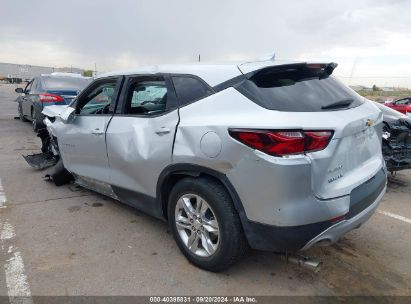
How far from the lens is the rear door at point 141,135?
3.30 meters

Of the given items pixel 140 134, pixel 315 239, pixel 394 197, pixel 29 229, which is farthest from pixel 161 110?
pixel 394 197

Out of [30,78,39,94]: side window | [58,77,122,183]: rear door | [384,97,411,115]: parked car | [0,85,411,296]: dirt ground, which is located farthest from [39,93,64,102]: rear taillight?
[384,97,411,115]: parked car

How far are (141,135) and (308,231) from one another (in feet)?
5.84

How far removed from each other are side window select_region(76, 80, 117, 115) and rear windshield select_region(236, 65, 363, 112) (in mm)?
1881

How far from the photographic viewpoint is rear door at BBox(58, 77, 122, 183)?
4126 mm

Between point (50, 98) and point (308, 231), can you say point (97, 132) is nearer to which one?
point (308, 231)

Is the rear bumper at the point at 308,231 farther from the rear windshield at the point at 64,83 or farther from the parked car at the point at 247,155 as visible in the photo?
the rear windshield at the point at 64,83

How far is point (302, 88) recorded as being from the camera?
9.75ft

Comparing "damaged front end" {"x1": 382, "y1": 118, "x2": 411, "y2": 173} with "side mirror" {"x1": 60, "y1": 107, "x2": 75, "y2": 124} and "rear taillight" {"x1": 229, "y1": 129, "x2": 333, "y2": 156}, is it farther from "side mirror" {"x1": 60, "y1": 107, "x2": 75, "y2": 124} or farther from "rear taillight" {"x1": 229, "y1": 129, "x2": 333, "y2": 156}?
"side mirror" {"x1": 60, "y1": 107, "x2": 75, "y2": 124}

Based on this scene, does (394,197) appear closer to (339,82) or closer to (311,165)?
(339,82)

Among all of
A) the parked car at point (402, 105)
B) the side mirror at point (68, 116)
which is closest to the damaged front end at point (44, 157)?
the side mirror at point (68, 116)

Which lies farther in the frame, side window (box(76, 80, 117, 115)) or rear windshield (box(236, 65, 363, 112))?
side window (box(76, 80, 117, 115))

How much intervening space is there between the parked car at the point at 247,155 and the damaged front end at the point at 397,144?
2380 millimetres

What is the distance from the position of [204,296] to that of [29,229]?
2254 mm
